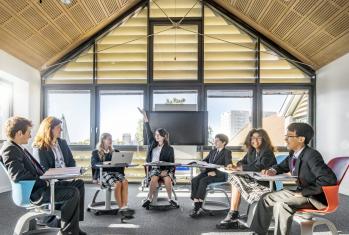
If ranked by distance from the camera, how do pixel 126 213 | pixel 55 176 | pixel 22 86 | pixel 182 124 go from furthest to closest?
pixel 22 86 → pixel 182 124 → pixel 126 213 → pixel 55 176

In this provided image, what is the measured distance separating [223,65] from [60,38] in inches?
138

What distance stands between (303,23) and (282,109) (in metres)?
2.01

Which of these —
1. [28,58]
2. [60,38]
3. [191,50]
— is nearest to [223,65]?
[191,50]

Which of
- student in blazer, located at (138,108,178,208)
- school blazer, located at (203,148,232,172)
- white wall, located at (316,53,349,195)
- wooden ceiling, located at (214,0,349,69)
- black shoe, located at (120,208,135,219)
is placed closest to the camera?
black shoe, located at (120,208,135,219)

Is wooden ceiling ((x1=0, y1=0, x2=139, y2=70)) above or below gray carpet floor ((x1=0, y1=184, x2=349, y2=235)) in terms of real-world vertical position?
above

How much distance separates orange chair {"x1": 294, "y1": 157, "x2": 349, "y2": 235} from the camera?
2938mm

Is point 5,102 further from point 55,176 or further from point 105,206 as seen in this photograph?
point 55,176

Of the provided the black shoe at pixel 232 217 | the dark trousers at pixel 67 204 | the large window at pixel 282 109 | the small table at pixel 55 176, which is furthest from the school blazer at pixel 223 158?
the large window at pixel 282 109

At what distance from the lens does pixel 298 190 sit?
3.18 metres

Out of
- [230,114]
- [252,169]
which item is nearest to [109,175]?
[252,169]

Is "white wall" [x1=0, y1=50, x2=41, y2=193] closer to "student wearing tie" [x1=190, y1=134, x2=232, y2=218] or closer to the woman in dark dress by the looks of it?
the woman in dark dress

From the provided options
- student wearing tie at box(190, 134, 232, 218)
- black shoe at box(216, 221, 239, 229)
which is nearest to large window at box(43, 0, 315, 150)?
student wearing tie at box(190, 134, 232, 218)

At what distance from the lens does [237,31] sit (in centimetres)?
775

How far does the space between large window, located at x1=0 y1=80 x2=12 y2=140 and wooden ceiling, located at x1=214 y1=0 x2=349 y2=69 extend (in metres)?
4.69
